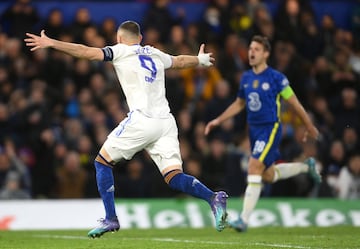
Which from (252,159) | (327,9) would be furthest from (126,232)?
(327,9)

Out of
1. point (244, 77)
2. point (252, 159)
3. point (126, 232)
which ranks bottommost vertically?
point (126, 232)

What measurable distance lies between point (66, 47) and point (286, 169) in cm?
522

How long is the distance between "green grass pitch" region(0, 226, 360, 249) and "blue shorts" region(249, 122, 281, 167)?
3.56 ft

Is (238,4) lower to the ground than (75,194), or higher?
higher

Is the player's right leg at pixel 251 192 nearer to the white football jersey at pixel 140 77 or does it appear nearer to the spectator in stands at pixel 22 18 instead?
the white football jersey at pixel 140 77

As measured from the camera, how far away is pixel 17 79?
63.6 ft

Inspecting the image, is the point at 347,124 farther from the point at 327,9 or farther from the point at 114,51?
the point at 114,51

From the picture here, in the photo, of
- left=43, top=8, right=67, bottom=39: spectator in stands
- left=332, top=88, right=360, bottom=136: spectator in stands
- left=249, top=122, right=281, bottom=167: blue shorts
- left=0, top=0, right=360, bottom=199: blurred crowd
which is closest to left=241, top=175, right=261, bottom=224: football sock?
left=249, top=122, right=281, bottom=167: blue shorts

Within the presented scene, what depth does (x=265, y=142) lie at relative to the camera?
14.0m

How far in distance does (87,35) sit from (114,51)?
888 cm

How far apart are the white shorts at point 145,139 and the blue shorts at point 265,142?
279 cm

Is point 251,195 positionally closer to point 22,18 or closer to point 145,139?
point 145,139

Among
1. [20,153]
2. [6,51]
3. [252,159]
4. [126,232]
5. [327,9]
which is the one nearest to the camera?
[252,159]

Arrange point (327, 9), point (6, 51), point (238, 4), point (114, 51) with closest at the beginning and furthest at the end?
point (114, 51) → point (6, 51) → point (238, 4) → point (327, 9)
